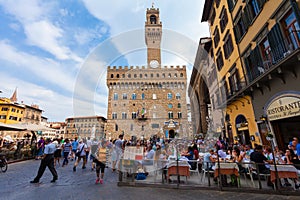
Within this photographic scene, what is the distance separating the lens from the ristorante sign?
18.0 feet

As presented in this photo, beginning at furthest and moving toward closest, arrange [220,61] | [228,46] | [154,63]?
[154,63] < [220,61] < [228,46]

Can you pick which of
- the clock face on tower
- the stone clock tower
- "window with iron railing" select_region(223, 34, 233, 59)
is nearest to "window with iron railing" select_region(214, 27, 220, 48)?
"window with iron railing" select_region(223, 34, 233, 59)

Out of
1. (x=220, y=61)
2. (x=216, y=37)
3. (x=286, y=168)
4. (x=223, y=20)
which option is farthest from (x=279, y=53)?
(x=216, y=37)

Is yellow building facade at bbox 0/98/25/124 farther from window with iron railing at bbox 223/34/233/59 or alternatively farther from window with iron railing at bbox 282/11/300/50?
window with iron railing at bbox 282/11/300/50

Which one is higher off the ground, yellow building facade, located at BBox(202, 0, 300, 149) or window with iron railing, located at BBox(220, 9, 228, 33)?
window with iron railing, located at BBox(220, 9, 228, 33)

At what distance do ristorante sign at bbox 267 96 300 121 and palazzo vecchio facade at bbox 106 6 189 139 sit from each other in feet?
A: 82.5

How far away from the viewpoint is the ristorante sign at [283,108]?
5496 millimetres

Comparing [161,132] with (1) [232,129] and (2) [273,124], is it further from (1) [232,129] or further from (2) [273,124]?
(2) [273,124]

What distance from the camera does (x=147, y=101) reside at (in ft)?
110

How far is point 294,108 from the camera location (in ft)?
18.3

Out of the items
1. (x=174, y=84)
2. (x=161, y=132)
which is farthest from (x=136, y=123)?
(x=174, y=84)

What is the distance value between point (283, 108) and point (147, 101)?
28.2m

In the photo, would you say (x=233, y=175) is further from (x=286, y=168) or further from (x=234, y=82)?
(x=234, y=82)

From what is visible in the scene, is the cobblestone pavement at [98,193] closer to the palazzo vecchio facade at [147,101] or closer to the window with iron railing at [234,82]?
Result: the window with iron railing at [234,82]
